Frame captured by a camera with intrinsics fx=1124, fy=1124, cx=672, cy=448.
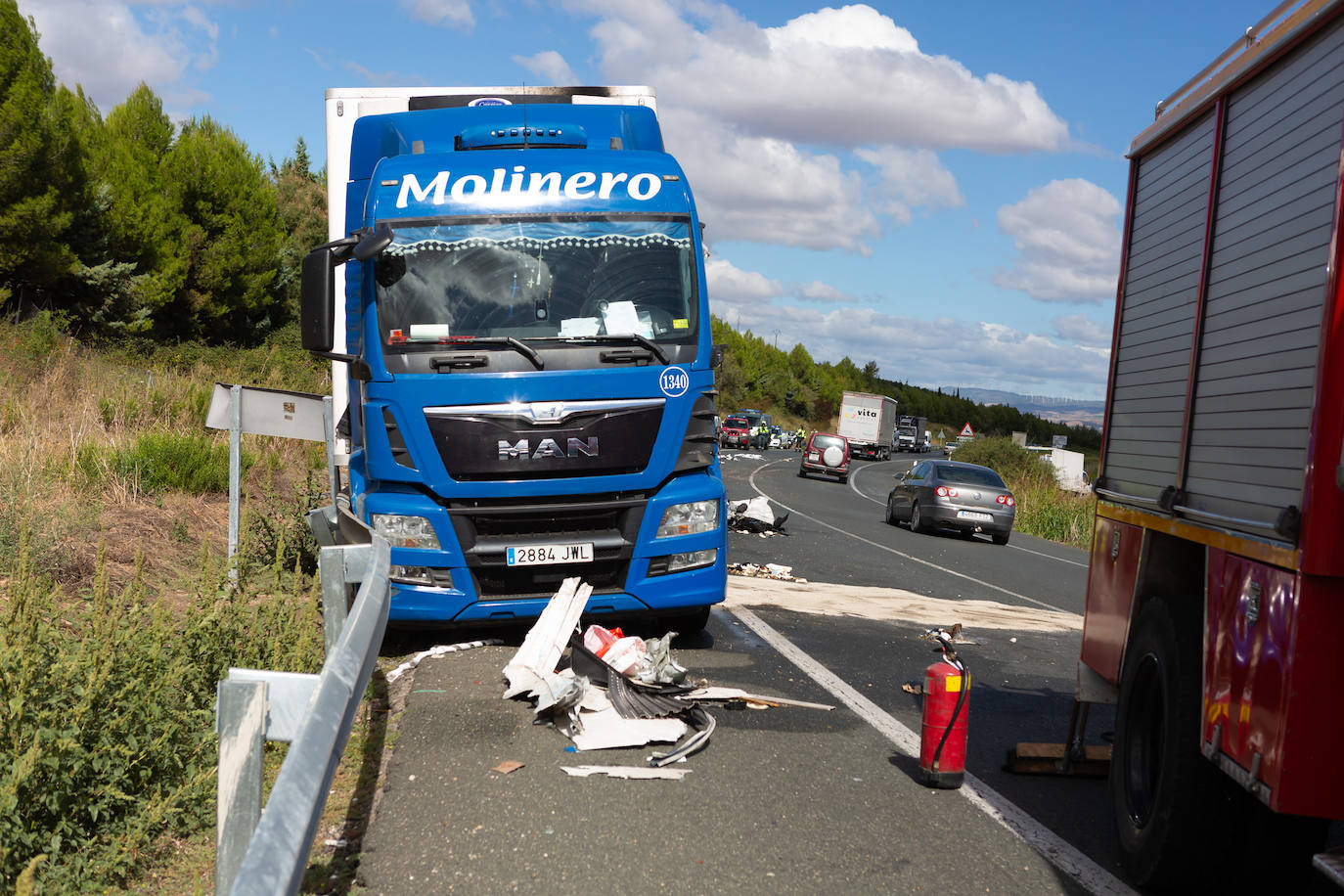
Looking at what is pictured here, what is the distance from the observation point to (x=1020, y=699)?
7164 millimetres

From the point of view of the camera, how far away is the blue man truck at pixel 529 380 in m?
6.89

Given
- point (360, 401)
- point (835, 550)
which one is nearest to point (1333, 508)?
point (360, 401)

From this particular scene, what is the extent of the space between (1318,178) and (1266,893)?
2.30m

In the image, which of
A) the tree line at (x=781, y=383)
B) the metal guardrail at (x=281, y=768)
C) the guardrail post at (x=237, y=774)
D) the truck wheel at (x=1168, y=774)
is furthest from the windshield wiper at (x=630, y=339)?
the tree line at (x=781, y=383)

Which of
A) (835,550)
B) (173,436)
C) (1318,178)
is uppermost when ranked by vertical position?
(1318,178)

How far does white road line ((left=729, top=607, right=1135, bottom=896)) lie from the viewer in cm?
404

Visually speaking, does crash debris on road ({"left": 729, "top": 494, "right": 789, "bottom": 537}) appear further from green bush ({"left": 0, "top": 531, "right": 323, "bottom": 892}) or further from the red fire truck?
green bush ({"left": 0, "top": 531, "right": 323, "bottom": 892})

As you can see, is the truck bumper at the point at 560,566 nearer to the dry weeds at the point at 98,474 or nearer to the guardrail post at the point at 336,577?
the dry weeds at the point at 98,474

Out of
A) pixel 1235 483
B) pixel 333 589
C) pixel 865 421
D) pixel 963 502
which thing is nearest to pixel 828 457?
pixel 963 502

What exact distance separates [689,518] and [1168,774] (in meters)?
3.84

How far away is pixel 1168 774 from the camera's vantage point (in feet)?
12.4

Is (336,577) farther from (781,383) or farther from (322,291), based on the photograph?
(781,383)

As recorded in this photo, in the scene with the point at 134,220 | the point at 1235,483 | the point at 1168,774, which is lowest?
the point at 1168,774

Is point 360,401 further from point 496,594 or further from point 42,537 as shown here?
point 42,537
